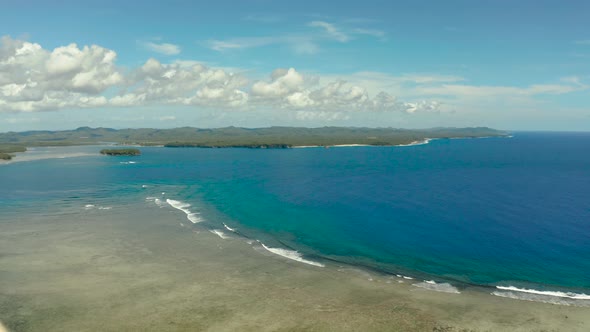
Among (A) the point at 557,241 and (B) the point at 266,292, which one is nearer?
(B) the point at 266,292

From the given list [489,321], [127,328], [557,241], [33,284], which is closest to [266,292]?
[127,328]

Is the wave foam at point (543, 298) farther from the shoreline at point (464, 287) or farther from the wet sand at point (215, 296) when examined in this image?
the wet sand at point (215, 296)

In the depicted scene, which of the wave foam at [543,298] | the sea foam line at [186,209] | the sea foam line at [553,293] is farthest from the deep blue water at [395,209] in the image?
the wave foam at [543,298]

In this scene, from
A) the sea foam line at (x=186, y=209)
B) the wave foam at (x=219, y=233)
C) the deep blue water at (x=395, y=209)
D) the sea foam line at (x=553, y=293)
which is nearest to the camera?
the sea foam line at (x=553, y=293)

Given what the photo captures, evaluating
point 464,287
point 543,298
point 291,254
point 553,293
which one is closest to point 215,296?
point 291,254

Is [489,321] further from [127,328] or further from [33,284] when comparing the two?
[33,284]

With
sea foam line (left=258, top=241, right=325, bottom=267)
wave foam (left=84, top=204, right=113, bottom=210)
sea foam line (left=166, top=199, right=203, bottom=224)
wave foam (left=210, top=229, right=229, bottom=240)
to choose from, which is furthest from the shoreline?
wave foam (left=84, top=204, right=113, bottom=210)

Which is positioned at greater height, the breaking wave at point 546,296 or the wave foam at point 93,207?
the wave foam at point 93,207
